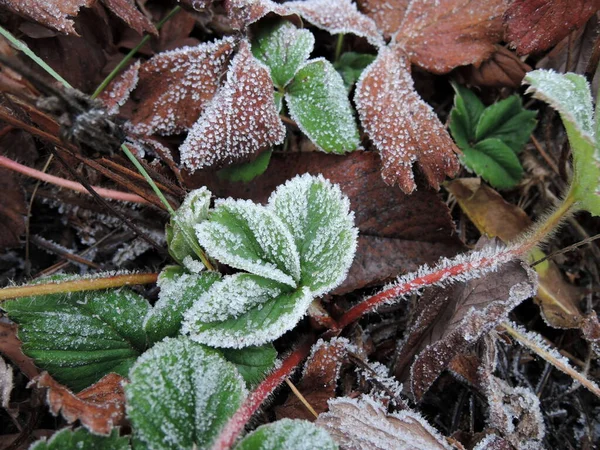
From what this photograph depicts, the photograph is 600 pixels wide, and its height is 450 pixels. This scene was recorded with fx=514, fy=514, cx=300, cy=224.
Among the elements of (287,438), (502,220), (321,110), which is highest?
(321,110)

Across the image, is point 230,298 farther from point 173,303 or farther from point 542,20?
point 542,20

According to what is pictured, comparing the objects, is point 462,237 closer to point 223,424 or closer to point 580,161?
point 580,161

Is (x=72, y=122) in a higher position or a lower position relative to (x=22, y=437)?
higher

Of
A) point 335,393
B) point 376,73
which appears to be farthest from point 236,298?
point 376,73

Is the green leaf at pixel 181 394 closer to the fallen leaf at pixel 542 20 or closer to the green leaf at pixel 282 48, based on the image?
the green leaf at pixel 282 48

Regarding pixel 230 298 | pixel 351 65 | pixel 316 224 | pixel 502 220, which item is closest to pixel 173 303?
pixel 230 298

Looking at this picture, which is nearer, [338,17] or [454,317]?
[454,317]

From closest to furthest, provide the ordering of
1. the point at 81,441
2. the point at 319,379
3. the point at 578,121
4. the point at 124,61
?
the point at 81,441
the point at 578,121
the point at 319,379
the point at 124,61
